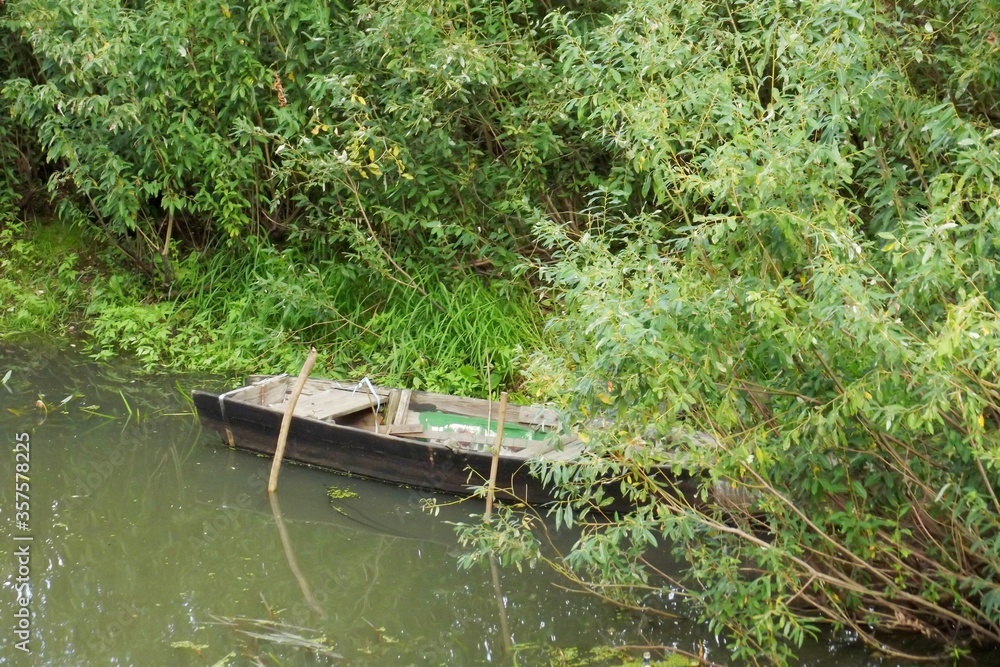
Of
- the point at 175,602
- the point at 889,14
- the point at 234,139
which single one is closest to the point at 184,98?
the point at 234,139

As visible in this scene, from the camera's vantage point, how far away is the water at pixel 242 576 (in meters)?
4.98

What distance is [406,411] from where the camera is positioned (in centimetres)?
746

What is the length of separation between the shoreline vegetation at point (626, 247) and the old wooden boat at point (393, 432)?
0.53 meters

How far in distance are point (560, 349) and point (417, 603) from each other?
1566 millimetres

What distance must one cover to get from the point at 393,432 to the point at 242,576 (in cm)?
168

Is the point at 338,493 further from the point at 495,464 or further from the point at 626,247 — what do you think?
the point at 626,247

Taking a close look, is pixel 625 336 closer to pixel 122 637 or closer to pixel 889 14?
pixel 889 14

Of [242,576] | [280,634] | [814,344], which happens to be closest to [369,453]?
[242,576]

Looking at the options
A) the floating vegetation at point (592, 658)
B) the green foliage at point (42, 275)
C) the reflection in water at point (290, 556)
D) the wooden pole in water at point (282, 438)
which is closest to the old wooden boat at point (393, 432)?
the wooden pole in water at point (282, 438)

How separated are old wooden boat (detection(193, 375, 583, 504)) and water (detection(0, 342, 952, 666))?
0.52ft

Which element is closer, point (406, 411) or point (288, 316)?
point (406, 411)

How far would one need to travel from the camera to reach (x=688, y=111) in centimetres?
482

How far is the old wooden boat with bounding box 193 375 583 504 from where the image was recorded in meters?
6.48

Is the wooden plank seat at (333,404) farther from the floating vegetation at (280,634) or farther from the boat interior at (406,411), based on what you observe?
the floating vegetation at (280,634)
